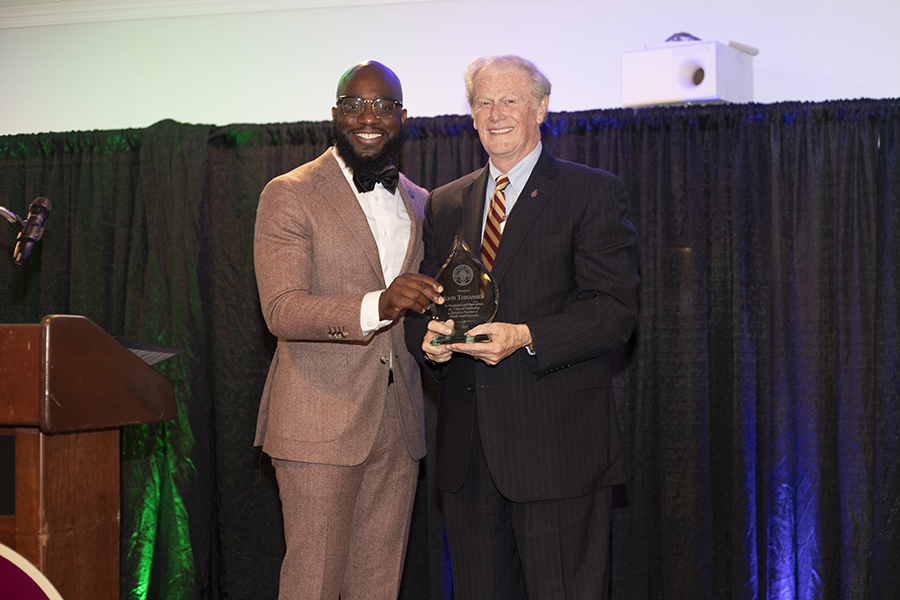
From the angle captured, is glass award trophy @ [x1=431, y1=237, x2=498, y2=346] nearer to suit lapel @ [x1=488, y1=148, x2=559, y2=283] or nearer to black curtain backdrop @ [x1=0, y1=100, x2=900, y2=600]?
suit lapel @ [x1=488, y1=148, x2=559, y2=283]

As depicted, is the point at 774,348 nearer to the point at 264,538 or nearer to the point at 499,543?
the point at 499,543

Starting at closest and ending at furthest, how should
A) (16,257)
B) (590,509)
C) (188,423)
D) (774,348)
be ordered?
(16,257) → (590,509) → (774,348) → (188,423)

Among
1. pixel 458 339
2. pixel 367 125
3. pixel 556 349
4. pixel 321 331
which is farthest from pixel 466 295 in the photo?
pixel 367 125

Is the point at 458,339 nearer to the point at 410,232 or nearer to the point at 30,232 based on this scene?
the point at 410,232

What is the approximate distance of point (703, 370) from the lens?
11.4ft

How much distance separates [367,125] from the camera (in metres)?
2.42

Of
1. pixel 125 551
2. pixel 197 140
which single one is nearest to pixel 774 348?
pixel 197 140

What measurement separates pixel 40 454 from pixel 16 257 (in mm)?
681

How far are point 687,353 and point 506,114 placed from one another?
1.70 metres

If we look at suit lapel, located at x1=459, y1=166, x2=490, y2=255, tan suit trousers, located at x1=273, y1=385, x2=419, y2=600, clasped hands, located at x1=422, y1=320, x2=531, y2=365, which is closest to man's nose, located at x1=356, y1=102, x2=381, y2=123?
suit lapel, located at x1=459, y1=166, x2=490, y2=255

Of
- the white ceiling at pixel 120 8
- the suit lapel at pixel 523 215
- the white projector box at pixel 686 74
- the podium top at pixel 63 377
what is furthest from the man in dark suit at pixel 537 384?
the white ceiling at pixel 120 8

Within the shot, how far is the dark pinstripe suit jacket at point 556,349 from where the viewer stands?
82.0 inches

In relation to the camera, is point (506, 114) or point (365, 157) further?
point (365, 157)

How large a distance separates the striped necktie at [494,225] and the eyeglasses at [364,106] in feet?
1.48
